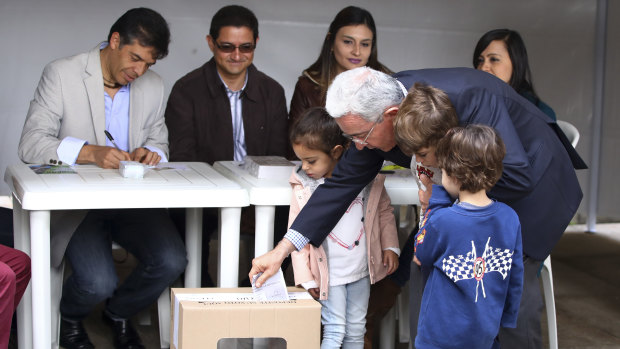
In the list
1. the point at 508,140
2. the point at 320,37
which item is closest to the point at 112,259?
the point at 508,140

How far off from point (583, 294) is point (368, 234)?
212cm

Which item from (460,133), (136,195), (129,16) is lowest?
(136,195)

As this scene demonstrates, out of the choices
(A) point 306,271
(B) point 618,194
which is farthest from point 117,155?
(B) point 618,194

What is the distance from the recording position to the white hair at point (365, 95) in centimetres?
210

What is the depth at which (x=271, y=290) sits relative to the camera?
7.61 ft

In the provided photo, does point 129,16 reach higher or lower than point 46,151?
higher

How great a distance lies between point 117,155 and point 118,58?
470 millimetres

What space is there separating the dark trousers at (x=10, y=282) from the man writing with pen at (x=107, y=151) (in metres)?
0.25

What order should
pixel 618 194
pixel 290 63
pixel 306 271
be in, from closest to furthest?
1. pixel 306 271
2. pixel 290 63
3. pixel 618 194

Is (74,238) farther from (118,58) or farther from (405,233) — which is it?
(405,233)

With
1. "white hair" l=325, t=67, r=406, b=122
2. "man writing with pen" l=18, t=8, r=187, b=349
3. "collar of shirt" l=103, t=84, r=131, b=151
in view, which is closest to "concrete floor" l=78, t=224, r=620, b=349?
"man writing with pen" l=18, t=8, r=187, b=349

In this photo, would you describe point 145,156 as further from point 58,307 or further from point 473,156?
point 473,156

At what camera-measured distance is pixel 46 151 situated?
2.98 meters

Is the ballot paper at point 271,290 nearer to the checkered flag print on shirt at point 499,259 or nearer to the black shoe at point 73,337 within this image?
the checkered flag print on shirt at point 499,259
